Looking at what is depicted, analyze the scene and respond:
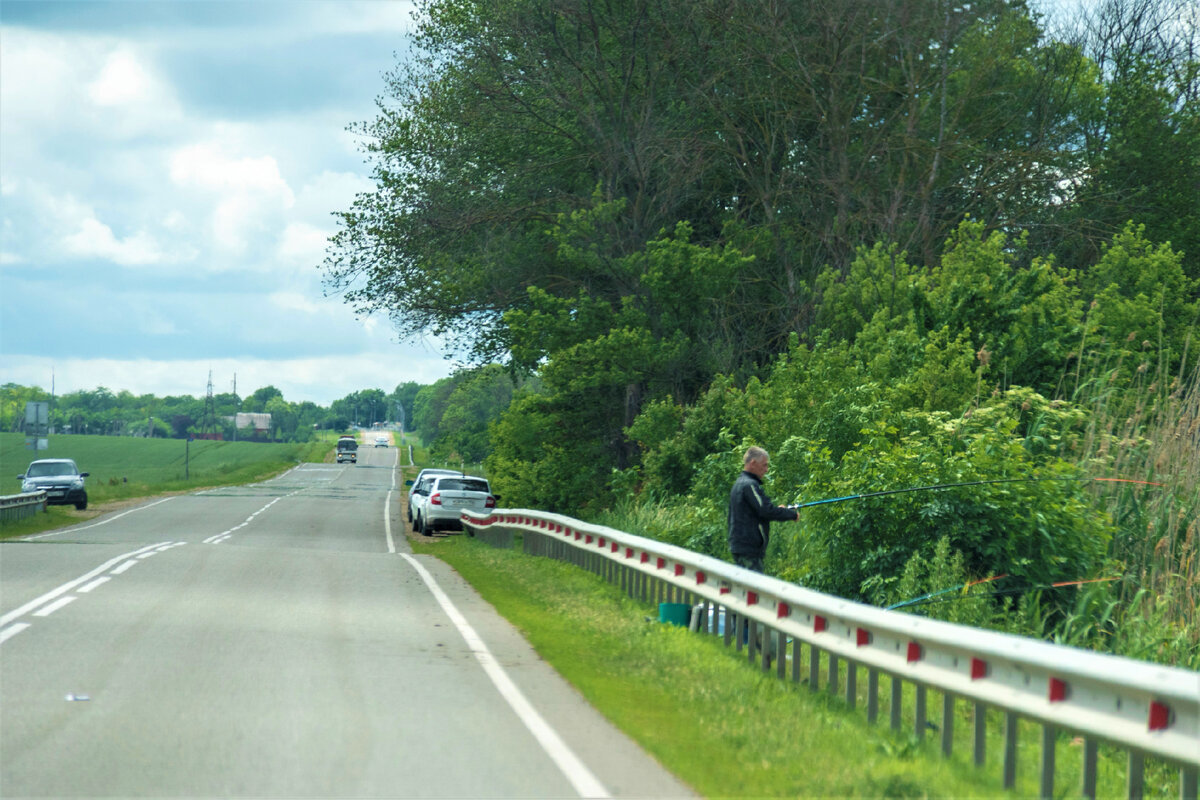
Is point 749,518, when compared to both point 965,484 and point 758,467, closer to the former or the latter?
point 758,467

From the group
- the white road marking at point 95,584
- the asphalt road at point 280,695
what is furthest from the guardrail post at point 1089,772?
the white road marking at point 95,584

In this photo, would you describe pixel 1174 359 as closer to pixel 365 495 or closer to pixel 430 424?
pixel 365 495

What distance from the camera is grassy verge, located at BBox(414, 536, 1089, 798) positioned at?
6359 millimetres

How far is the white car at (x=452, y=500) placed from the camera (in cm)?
3192

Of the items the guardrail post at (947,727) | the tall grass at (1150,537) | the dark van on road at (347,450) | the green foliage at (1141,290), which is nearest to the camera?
the guardrail post at (947,727)

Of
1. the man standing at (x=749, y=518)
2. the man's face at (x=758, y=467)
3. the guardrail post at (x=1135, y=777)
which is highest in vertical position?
the man's face at (x=758, y=467)

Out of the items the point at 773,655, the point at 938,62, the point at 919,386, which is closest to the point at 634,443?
the point at 938,62

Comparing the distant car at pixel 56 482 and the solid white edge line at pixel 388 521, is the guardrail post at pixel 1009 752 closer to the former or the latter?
the solid white edge line at pixel 388 521

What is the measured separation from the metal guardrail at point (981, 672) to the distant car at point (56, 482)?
109ft

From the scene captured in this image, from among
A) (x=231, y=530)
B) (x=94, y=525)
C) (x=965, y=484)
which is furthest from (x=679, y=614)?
(x=94, y=525)

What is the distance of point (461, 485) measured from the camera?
32562mm

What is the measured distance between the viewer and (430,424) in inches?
6594

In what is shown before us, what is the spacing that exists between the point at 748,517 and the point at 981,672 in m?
5.05

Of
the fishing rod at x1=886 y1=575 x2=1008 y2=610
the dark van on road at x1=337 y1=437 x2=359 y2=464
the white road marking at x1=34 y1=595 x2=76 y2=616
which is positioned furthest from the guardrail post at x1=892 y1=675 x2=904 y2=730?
the dark van on road at x1=337 y1=437 x2=359 y2=464
